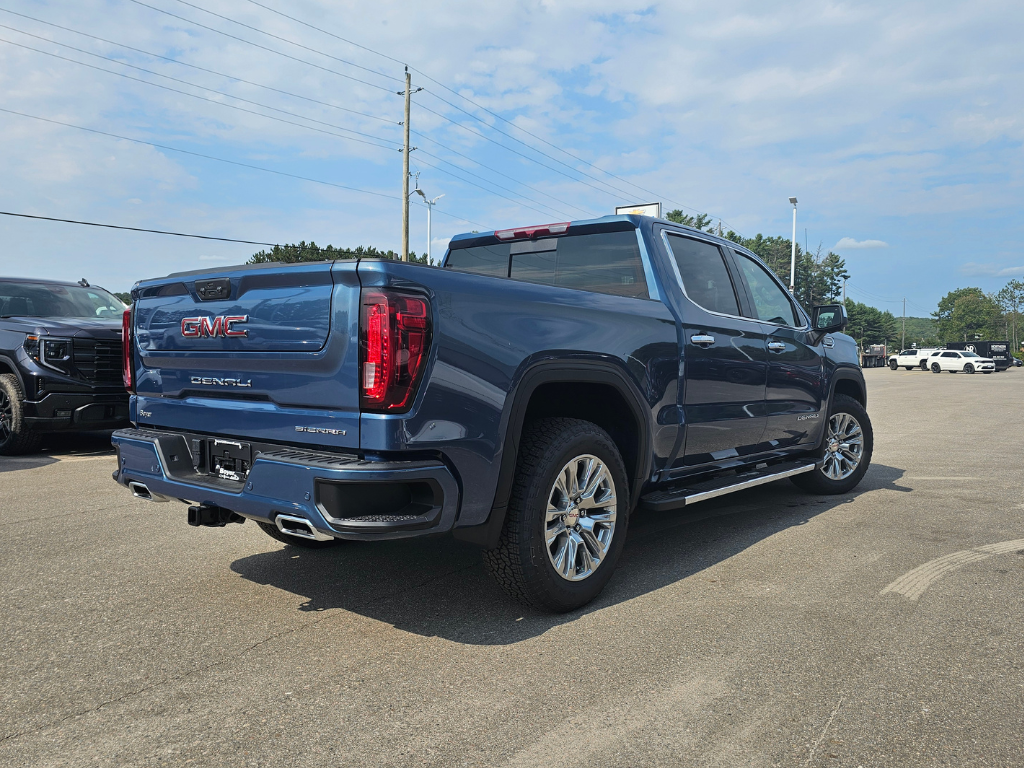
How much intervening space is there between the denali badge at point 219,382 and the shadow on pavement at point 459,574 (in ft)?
3.74

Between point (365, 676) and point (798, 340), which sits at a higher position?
point (798, 340)

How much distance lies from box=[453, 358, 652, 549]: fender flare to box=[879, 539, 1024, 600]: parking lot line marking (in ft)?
5.70

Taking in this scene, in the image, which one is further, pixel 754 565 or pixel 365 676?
pixel 754 565

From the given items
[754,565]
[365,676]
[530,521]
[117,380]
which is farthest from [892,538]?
[117,380]

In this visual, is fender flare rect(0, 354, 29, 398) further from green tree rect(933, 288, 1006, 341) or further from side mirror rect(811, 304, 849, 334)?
green tree rect(933, 288, 1006, 341)

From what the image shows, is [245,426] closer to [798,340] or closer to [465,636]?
[465,636]

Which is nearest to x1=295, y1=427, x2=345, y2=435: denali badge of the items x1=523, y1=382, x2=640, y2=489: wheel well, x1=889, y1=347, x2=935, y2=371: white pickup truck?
x1=523, y1=382, x2=640, y2=489: wheel well

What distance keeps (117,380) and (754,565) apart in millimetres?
6623

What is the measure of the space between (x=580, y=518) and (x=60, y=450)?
750 cm

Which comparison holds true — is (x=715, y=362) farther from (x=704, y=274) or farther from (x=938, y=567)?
(x=938, y=567)

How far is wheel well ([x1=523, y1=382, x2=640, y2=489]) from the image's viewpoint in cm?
377

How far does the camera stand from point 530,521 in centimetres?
339

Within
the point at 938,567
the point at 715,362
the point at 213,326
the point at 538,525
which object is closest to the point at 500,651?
the point at 538,525

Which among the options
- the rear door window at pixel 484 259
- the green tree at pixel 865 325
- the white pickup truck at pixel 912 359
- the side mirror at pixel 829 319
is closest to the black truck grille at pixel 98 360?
the rear door window at pixel 484 259
